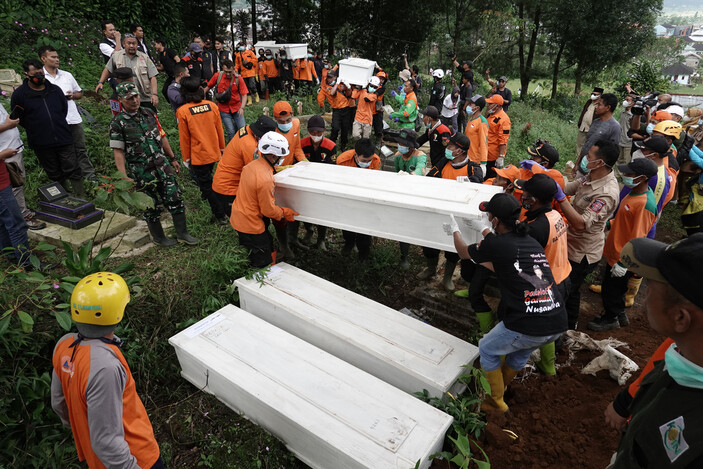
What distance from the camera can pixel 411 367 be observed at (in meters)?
2.86

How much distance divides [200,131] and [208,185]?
27.9 inches

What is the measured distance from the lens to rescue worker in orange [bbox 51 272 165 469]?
175cm

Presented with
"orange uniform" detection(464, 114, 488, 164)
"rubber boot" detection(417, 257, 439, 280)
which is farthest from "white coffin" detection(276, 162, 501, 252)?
"orange uniform" detection(464, 114, 488, 164)

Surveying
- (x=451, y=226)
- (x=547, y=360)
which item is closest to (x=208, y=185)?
(x=451, y=226)

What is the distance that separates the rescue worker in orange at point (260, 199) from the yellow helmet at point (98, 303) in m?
1.81

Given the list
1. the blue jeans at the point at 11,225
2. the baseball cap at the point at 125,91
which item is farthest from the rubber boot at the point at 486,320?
the blue jeans at the point at 11,225

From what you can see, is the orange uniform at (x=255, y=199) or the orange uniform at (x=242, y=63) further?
the orange uniform at (x=242, y=63)

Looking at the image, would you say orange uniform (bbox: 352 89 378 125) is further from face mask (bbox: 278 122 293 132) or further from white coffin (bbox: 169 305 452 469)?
white coffin (bbox: 169 305 452 469)

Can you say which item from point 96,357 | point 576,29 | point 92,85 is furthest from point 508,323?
point 576,29

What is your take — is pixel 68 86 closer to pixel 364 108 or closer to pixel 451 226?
pixel 364 108

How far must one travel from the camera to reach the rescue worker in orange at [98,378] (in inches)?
69.0

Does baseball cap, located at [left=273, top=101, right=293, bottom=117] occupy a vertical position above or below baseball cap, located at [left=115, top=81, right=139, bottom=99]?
below

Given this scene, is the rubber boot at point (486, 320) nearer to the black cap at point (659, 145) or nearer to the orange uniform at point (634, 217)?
the orange uniform at point (634, 217)

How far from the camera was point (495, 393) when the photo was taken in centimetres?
285
